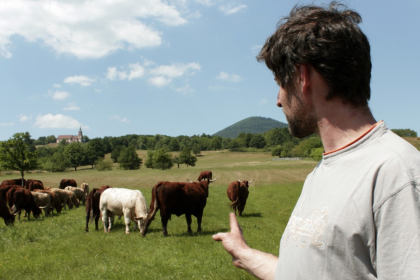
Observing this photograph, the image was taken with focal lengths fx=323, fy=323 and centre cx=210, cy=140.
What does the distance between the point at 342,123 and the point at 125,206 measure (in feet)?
40.7

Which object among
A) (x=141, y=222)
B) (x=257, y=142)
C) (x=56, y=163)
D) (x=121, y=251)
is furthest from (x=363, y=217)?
(x=257, y=142)

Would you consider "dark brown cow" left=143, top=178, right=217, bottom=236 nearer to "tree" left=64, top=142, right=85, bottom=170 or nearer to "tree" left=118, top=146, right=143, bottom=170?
"tree" left=118, top=146, right=143, bottom=170

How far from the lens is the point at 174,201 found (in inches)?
483

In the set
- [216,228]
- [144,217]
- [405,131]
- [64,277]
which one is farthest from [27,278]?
[405,131]

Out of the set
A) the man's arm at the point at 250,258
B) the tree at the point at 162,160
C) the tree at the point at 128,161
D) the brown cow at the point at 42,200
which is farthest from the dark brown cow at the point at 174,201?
the tree at the point at 128,161

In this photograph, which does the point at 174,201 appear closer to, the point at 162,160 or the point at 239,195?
the point at 239,195

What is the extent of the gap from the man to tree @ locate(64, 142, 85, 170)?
10229cm

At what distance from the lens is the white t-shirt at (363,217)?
3.93ft

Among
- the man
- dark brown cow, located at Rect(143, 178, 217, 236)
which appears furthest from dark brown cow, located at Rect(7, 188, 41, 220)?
the man

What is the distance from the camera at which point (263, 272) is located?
6.55 ft

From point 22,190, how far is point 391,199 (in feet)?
64.2

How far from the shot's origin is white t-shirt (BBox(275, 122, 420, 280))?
1.20 m

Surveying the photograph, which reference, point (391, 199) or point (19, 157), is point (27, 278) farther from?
point (19, 157)

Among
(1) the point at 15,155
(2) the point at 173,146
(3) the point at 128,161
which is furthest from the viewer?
(2) the point at 173,146
